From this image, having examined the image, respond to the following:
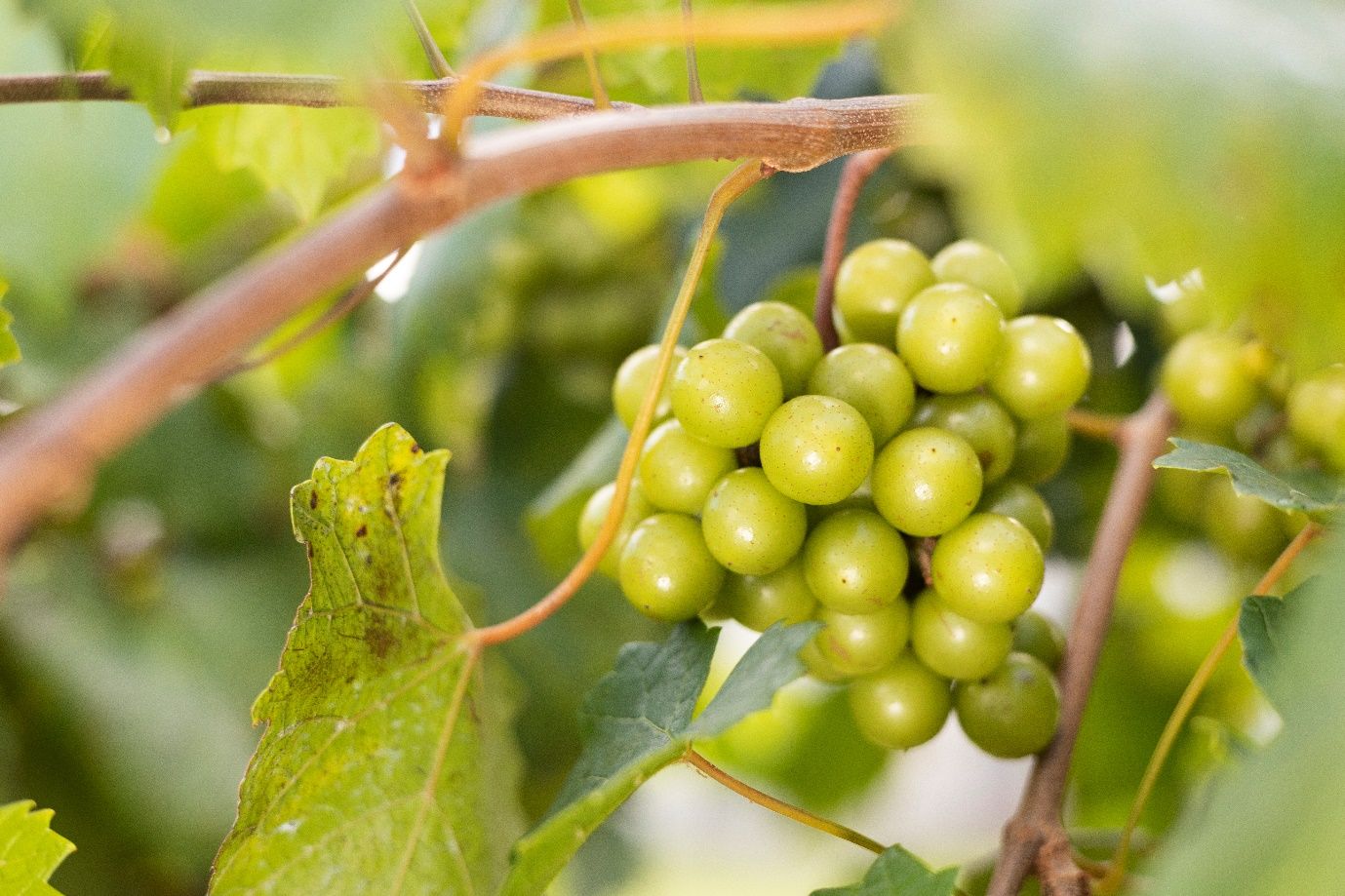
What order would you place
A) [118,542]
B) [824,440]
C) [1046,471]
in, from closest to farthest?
[824,440] < [1046,471] < [118,542]

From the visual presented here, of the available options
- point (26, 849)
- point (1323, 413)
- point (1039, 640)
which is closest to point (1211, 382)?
point (1323, 413)

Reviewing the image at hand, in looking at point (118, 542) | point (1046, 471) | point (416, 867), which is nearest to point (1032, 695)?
point (1046, 471)

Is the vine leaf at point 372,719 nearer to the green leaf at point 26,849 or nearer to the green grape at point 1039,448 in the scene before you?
the green leaf at point 26,849

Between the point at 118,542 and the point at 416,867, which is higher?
the point at 416,867

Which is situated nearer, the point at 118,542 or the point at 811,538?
the point at 811,538

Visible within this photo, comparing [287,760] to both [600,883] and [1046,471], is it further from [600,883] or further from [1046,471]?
[600,883]

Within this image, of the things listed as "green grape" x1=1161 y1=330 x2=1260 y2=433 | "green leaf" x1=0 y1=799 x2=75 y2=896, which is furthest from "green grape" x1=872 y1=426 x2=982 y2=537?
"green leaf" x1=0 y1=799 x2=75 y2=896
